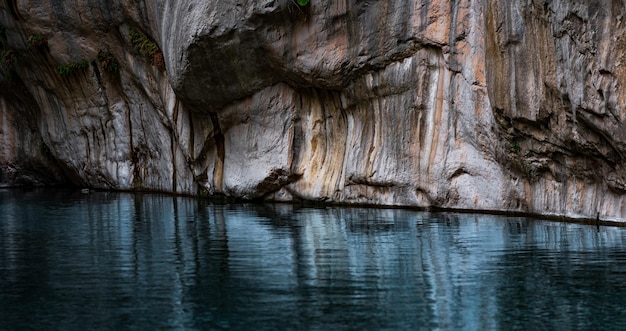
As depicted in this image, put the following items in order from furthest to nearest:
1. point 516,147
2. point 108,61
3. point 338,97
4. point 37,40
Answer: point 37,40 < point 108,61 < point 338,97 < point 516,147

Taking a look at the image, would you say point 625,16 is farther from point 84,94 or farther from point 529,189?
point 84,94

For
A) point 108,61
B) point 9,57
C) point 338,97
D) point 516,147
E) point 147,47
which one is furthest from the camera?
point 9,57

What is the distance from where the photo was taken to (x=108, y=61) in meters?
34.3

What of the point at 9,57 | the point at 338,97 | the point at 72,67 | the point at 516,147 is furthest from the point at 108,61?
the point at 516,147

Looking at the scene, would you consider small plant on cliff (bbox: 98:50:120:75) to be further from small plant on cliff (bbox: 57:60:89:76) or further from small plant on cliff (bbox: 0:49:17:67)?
small plant on cliff (bbox: 0:49:17:67)

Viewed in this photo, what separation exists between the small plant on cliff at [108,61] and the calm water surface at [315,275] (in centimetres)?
1394

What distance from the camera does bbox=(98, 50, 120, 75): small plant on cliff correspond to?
3434 centimetres

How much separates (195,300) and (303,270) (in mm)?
2597

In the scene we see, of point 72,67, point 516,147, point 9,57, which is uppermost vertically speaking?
point 9,57

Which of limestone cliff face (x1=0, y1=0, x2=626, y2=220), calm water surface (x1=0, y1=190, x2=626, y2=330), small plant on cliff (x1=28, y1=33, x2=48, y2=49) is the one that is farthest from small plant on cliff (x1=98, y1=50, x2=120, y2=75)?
calm water surface (x1=0, y1=190, x2=626, y2=330)

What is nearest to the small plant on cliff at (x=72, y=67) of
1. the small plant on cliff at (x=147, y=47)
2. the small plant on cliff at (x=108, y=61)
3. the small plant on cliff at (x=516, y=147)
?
the small plant on cliff at (x=108, y=61)

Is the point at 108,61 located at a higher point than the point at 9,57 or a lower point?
lower

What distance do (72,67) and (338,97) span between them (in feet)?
42.5

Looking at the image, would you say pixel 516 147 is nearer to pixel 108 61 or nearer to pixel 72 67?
pixel 108 61
